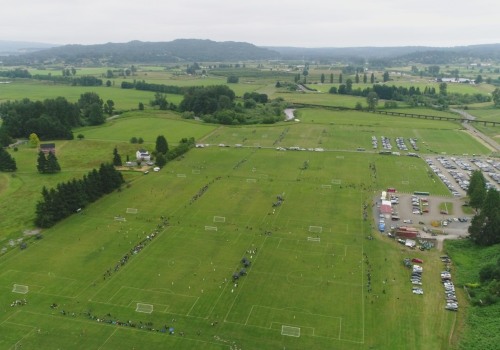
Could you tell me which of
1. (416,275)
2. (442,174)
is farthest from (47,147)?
(416,275)

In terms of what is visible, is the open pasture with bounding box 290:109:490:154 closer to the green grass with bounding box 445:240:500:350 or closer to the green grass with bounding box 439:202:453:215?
the green grass with bounding box 439:202:453:215

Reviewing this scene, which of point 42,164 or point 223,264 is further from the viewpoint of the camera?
point 42,164

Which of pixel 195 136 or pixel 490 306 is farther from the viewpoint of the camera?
pixel 195 136

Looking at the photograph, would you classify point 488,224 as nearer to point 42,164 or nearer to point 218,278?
point 218,278

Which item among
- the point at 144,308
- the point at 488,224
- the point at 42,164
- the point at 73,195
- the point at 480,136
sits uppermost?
the point at 488,224

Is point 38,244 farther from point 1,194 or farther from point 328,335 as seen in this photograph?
point 328,335

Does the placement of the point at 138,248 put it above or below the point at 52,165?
below

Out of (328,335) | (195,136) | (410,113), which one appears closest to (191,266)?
(328,335)
